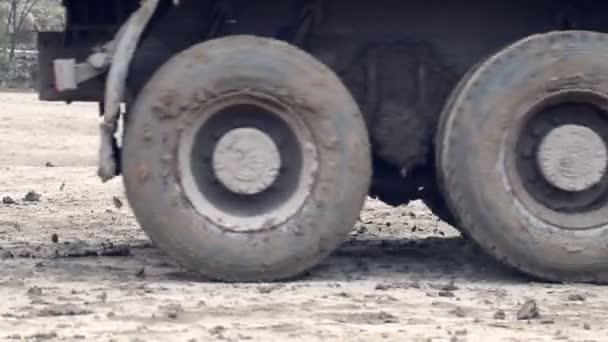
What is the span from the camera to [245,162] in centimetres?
781

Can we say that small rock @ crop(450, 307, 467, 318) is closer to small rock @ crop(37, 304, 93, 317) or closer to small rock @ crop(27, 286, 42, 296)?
small rock @ crop(37, 304, 93, 317)

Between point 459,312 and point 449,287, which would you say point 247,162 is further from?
point 459,312

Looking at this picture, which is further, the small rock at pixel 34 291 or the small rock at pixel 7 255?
the small rock at pixel 7 255

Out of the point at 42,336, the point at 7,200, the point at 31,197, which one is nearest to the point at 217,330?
the point at 42,336

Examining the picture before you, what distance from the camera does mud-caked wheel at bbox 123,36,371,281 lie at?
307 inches

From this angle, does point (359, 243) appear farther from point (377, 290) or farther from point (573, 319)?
point (573, 319)

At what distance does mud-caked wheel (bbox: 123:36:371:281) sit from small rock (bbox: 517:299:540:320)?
123 centimetres

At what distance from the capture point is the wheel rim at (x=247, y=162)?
781 centimetres

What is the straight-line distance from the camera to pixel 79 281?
7961mm

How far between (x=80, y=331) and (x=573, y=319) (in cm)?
216

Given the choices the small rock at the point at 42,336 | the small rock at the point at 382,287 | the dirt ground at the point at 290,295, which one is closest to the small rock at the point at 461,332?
the dirt ground at the point at 290,295

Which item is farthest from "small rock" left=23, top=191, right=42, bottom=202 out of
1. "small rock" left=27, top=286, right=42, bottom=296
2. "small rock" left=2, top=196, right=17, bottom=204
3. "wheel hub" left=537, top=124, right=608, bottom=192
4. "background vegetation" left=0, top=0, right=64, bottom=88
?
"background vegetation" left=0, top=0, right=64, bottom=88

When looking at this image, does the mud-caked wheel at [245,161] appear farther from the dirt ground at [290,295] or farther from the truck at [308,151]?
the dirt ground at [290,295]

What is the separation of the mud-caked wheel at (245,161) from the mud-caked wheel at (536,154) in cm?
53
